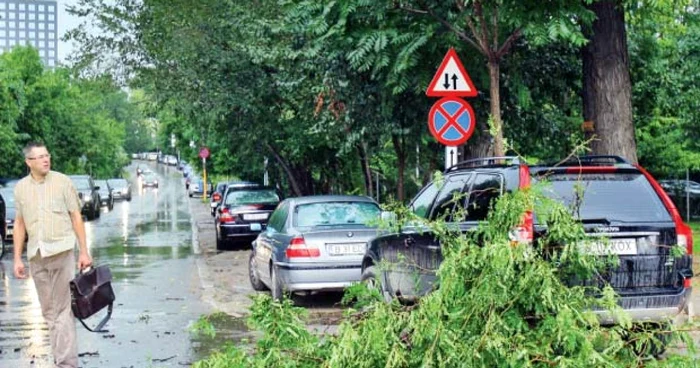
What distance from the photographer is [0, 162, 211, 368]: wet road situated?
8.95 m

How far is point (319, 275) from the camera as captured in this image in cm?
1210

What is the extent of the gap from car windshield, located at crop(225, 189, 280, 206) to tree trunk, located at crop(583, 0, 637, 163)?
11726mm

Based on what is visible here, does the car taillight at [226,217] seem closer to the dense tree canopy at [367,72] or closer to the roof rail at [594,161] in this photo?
the dense tree canopy at [367,72]

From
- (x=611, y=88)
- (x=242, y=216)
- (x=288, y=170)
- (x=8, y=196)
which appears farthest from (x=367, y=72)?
(x=8, y=196)

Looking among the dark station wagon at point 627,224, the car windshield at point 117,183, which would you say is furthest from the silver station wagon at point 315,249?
the car windshield at point 117,183

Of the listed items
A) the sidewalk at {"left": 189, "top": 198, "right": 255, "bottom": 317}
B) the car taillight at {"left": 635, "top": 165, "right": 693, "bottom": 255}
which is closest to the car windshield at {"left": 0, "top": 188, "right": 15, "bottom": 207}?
the sidewalk at {"left": 189, "top": 198, "right": 255, "bottom": 317}

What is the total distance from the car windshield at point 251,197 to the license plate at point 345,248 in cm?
1147

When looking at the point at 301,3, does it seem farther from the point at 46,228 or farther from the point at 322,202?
the point at 46,228

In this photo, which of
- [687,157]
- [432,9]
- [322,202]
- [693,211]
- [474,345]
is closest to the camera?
[474,345]

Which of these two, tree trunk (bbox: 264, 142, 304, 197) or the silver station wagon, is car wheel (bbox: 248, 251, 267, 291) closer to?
the silver station wagon

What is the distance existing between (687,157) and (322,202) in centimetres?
2337

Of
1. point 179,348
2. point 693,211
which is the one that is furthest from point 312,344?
point 693,211

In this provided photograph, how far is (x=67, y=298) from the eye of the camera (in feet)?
27.0

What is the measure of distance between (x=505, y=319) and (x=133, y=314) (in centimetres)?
786
